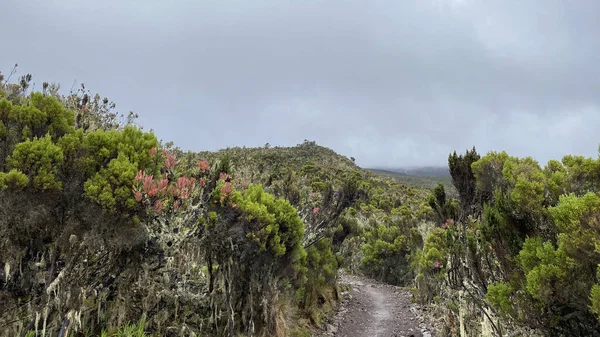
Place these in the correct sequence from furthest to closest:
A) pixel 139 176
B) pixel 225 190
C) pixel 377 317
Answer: pixel 377 317, pixel 225 190, pixel 139 176

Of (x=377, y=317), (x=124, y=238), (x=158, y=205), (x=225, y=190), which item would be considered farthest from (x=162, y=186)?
(x=377, y=317)

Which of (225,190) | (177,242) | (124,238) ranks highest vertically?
(225,190)

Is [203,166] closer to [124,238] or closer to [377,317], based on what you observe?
[124,238]

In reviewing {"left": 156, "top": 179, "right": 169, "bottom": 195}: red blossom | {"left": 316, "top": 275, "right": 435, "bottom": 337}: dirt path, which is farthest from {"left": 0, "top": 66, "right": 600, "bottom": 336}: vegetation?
{"left": 316, "top": 275, "right": 435, "bottom": 337}: dirt path

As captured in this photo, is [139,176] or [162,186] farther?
[162,186]

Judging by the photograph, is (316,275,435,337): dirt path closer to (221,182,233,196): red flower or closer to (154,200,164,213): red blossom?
(221,182,233,196): red flower

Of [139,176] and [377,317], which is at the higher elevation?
[139,176]

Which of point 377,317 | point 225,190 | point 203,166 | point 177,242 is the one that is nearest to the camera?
point 177,242

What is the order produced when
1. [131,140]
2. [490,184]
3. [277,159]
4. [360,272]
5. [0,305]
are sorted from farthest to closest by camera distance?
[277,159] → [360,272] → [490,184] → [131,140] → [0,305]

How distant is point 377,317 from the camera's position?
11453mm

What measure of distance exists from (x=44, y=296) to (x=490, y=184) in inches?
307

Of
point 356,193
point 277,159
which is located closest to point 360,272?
point 356,193

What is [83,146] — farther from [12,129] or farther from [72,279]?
[72,279]

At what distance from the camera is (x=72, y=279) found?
15.0ft
